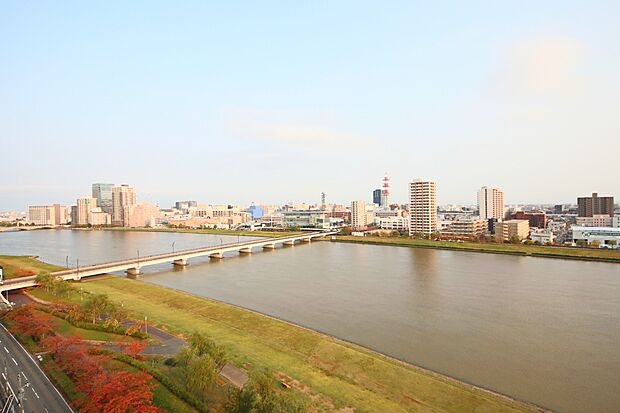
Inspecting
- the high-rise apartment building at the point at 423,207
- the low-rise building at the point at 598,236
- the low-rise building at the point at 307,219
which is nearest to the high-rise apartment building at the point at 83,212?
the low-rise building at the point at 307,219

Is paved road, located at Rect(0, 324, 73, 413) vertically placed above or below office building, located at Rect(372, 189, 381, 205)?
below

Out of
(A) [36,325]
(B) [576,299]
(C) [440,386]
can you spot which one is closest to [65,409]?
(A) [36,325]

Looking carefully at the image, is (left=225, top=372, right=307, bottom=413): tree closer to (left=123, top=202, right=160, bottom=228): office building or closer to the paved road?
the paved road

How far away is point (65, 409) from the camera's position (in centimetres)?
571

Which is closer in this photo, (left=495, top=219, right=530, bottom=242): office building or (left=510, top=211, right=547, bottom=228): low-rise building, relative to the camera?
(left=495, top=219, right=530, bottom=242): office building

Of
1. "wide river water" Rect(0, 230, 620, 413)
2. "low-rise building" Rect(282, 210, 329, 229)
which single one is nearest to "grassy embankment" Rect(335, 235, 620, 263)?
"wide river water" Rect(0, 230, 620, 413)

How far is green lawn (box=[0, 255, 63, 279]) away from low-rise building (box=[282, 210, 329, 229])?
106 feet

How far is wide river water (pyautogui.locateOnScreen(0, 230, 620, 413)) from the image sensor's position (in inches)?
303

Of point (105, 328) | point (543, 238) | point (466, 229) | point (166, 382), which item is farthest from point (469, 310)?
point (466, 229)

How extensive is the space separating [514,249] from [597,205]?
3431 centimetres

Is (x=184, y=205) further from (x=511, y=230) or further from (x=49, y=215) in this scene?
(x=511, y=230)

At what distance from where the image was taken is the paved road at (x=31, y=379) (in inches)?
228

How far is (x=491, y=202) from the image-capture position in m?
55.3

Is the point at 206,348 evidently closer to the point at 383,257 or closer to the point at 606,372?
the point at 606,372
